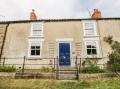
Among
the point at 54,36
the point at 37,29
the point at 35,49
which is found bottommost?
the point at 35,49

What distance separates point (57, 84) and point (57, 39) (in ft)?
30.4

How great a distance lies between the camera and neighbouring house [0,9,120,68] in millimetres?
23828

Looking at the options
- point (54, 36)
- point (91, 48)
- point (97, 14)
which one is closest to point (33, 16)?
point (54, 36)

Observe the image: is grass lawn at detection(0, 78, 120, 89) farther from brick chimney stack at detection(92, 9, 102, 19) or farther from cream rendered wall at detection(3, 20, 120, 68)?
brick chimney stack at detection(92, 9, 102, 19)

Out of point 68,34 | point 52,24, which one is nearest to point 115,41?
point 68,34

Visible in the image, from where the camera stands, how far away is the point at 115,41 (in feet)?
78.8

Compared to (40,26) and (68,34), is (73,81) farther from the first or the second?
(40,26)

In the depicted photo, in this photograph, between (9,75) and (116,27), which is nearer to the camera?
(9,75)

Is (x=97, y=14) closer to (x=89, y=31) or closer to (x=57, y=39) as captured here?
(x=89, y=31)

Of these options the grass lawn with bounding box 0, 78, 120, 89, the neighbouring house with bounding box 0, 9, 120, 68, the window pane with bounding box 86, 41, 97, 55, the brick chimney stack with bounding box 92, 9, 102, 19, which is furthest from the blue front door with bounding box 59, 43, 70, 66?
the grass lawn with bounding box 0, 78, 120, 89

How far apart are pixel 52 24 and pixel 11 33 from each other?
15.0ft

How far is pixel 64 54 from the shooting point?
24.1 meters

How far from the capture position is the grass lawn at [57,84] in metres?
15.2

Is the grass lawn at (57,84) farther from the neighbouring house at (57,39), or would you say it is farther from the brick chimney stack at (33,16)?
the brick chimney stack at (33,16)
